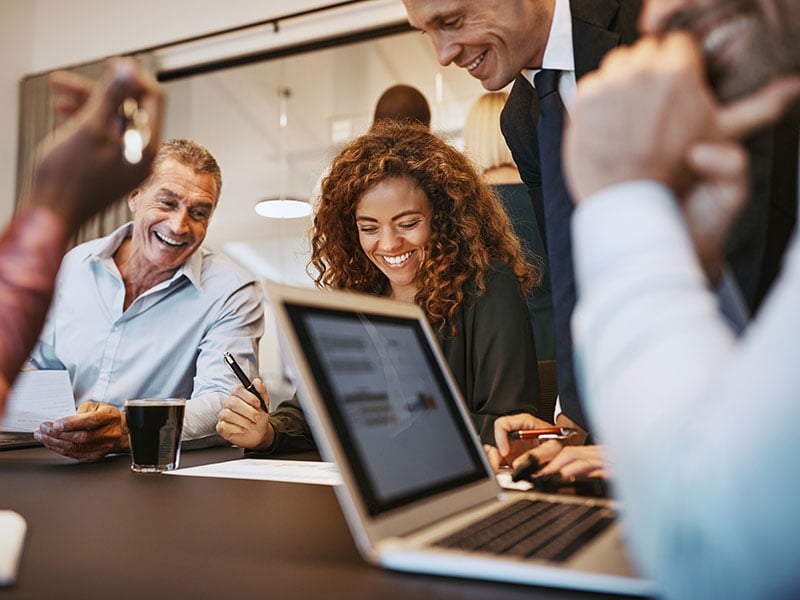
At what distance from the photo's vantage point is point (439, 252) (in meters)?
1.72

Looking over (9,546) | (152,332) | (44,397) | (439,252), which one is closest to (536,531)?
(9,546)

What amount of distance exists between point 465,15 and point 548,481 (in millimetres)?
895

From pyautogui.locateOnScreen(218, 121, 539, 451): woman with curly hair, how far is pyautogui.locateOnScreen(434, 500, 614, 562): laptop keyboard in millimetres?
826

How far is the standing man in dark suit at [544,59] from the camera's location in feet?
3.55

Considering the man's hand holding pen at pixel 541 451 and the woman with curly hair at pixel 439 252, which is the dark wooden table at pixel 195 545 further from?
the woman with curly hair at pixel 439 252

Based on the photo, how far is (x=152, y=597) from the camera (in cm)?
48

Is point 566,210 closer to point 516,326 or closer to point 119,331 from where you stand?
point 516,326

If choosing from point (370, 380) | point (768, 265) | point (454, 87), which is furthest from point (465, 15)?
point (454, 87)

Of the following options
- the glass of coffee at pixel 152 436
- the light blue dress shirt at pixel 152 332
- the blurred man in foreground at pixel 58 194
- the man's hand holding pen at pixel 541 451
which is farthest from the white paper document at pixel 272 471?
the light blue dress shirt at pixel 152 332

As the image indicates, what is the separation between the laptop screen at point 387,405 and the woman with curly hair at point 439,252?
0.78 m

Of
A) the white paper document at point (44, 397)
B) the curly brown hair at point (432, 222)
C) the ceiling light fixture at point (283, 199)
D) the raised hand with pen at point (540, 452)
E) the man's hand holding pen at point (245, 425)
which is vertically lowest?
the raised hand with pen at point (540, 452)

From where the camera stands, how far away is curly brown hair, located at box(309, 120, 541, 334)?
5.58ft

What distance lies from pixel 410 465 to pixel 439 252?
114cm

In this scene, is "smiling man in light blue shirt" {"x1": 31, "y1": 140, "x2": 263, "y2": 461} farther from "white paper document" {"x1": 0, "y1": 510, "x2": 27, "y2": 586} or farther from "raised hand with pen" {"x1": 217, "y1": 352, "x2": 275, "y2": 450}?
"white paper document" {"x1": 0, "y1": 510, "x2": 27, "y2": 586}
